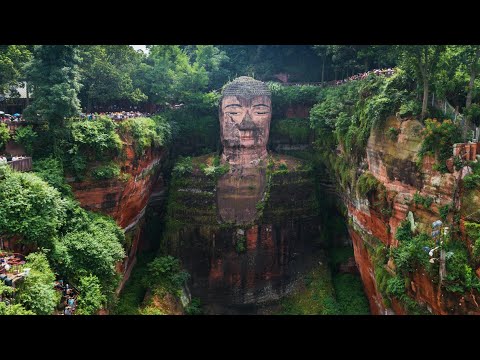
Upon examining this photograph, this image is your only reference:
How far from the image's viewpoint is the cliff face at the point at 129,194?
21.7 m

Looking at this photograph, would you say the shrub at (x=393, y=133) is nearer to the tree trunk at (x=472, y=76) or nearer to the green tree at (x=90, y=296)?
the tree trunk at (x=472, y=76)

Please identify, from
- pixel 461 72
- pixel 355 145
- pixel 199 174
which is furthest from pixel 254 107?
pixel 461 72

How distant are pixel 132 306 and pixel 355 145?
517 inches

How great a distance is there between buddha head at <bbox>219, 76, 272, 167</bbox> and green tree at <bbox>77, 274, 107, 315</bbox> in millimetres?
13485

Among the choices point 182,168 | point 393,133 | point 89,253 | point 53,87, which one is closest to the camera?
point 89,253

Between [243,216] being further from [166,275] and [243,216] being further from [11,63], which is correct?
[11,63]

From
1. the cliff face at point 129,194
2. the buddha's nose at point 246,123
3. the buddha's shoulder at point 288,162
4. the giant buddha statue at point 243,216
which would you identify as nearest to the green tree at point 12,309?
the cliff face at point 129,194

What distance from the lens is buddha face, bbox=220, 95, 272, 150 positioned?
27.7 m

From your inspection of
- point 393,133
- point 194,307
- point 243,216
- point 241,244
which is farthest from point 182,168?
point 393,133

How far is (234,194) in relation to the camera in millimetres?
27281

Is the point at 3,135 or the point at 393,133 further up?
the point at 393,133

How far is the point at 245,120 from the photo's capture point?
27.8 meters

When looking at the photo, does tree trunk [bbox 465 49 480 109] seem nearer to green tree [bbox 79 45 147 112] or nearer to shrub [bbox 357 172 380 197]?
shrub [bbox 357 172 380 197]

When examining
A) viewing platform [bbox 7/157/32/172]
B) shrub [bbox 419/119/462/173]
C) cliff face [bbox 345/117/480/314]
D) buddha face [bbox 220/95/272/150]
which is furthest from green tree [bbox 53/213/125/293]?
shrub [bbox 419/119/462/173]
